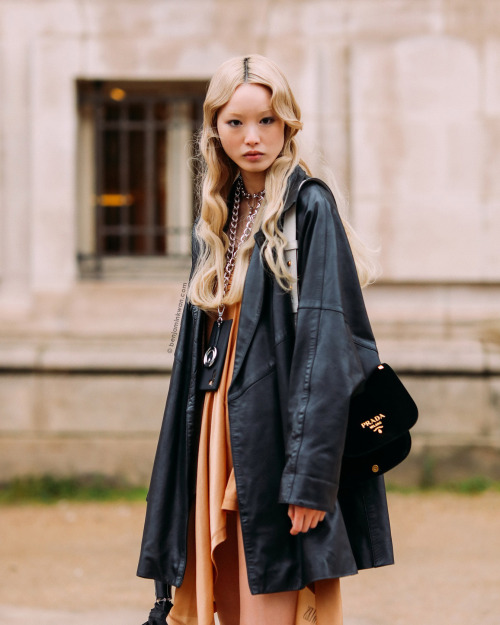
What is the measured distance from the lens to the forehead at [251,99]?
2740mm

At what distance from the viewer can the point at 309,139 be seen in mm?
7309

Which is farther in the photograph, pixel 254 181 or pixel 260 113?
pixel 254 181

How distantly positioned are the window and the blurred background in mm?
210

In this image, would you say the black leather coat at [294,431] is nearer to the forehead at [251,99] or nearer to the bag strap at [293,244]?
the bag strap at [293,244]

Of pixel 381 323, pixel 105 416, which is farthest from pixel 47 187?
pixel 381 323

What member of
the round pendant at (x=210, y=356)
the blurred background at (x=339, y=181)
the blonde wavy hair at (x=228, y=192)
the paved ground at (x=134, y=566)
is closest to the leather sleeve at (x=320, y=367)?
the blonde wavy hair at (x=228, y=192)

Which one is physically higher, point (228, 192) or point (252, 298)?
point (228, 192)

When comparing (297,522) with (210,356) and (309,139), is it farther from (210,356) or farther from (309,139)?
(309,139)

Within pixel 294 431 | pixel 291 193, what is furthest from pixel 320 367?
pixel 291 193

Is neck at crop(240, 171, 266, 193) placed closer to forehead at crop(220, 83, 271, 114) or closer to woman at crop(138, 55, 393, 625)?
woman at crop(138, 55, 393, 625)

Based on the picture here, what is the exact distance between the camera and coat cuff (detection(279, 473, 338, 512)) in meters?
2.46

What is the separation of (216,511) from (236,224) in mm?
897

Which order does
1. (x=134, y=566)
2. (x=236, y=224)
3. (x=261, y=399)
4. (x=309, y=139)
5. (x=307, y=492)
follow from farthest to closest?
(x=309, y=139) → (x=134, y=566) → (x=236, y=224) → (x=261, y=399) → (x=307, y=492)

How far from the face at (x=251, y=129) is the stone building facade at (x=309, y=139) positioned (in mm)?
4555
